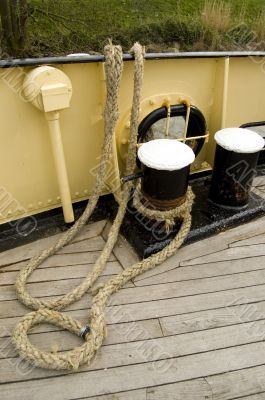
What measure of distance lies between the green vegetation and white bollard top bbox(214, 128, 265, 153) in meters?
5.51

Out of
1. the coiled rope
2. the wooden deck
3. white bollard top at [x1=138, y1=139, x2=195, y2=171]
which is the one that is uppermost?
white bollard top at [x1=138, y1=139, x2=195, y2=171]

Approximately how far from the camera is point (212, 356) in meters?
1.46

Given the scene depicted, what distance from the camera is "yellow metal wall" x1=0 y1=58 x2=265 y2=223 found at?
1.83 meters

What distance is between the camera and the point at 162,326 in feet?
5.20

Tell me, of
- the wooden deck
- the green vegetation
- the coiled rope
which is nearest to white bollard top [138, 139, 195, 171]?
the coiled rope

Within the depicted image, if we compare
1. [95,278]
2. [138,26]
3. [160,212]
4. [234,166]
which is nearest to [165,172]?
[160,212]

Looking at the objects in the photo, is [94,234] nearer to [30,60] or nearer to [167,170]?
[167,170]

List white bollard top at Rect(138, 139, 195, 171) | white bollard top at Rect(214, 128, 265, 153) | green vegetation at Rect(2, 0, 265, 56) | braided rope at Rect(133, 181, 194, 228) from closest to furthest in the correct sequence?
white bollard top at Rect(138, 139, 195, 171)
braided rope at Rect(133, 181, 194, 228)
white bollard top at Rect(214, 128, 265, 153)
green vegetation at Rect(2, 0, 265, 56)

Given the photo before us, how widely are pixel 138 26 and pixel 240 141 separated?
785cm

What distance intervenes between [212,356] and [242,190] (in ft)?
3.57

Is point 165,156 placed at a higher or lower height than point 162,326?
higher

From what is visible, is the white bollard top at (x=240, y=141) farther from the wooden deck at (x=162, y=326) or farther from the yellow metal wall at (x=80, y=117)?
the wooden deck at (x=162, y=326)

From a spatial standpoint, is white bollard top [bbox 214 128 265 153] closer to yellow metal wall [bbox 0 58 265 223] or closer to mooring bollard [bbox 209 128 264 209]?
mooring bollard [bbox 209 128 264 209]

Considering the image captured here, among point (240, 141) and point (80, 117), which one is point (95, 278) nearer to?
point (80, 117)
